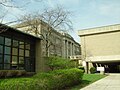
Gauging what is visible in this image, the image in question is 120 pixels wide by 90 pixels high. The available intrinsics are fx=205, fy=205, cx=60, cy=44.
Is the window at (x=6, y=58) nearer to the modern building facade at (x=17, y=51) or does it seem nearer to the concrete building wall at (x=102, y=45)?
the modern building facade at (x=17, y=51)

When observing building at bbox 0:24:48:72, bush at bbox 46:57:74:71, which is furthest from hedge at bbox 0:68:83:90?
building at bbox 0:24:48:72

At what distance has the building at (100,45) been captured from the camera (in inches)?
1816

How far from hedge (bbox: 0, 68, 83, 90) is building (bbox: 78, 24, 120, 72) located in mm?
30301

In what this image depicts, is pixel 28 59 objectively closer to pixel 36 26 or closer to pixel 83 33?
pixel 36 26

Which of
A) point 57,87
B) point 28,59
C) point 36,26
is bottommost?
point 57,87

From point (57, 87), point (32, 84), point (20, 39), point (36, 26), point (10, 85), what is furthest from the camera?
point (36, 26)

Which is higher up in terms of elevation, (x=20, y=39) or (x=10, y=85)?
(x=20, y=39)

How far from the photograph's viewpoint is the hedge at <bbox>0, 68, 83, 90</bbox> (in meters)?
8.14

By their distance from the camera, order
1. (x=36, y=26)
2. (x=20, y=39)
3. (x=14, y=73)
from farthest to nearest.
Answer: (x=36, y=26)
(x=20, y=39)
(x=14, y=73)

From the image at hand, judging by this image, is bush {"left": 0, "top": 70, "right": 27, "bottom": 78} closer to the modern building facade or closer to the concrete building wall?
the modern building facade

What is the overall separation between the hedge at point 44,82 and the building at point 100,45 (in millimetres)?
30301

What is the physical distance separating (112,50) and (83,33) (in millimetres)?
8284

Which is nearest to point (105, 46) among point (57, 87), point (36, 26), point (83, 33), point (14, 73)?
point (83, 33)

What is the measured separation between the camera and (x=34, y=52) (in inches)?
1028
